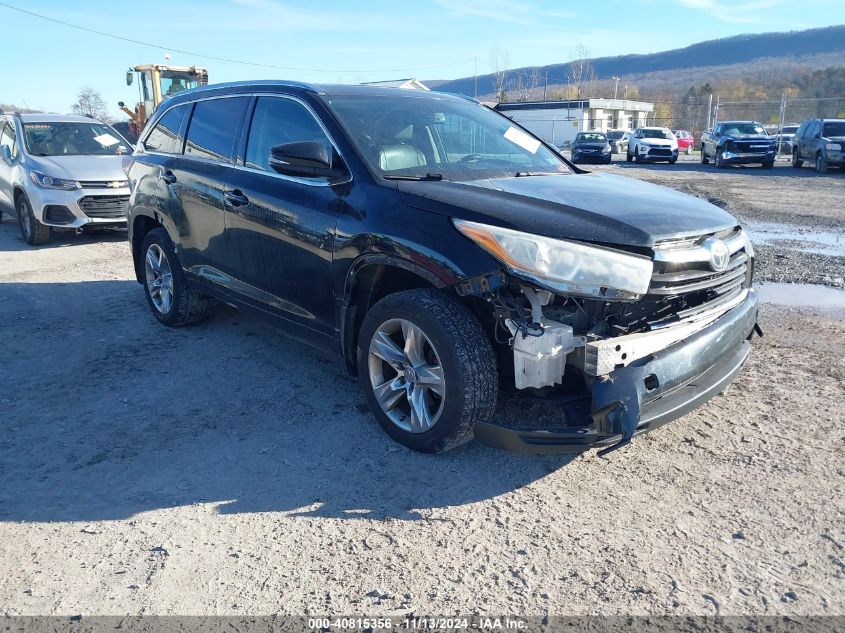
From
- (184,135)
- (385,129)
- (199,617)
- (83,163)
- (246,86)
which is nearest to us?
(199,617)

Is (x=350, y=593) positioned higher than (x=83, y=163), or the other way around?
(x=83, y=163)

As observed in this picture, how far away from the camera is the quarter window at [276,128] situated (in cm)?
421

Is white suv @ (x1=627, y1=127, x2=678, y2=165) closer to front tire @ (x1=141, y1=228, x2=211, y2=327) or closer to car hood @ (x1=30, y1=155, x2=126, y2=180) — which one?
car hood @ (x1=30, y1=155, x2=126, y2=180)

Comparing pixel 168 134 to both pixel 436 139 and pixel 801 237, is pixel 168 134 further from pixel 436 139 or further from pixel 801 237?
pixel 801 237

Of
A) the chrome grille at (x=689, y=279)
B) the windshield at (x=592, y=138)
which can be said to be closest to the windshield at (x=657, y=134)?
the windshield at (x=592, y=138)

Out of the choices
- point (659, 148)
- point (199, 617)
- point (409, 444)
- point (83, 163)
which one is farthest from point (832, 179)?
point (199, 617)

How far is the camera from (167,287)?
5867 mm

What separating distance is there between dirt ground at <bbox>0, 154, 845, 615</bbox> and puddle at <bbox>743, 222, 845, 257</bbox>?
4.40 meters

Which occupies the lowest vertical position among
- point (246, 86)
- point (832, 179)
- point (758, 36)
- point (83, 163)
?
point (832, 179)

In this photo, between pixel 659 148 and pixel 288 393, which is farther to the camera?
pixel 659 148

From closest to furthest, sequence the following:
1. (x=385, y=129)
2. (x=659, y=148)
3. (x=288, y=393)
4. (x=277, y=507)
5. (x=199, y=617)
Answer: (x=199, y=617)
(x=277, y=507)
(x=385, y=129)
(x=288, y=393)
(x=659, y=148)

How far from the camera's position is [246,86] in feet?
16.0

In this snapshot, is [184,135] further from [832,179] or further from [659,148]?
[659,148]

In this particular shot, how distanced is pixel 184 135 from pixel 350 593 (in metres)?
4.12
